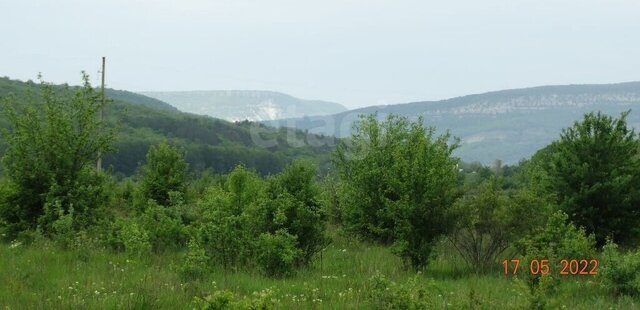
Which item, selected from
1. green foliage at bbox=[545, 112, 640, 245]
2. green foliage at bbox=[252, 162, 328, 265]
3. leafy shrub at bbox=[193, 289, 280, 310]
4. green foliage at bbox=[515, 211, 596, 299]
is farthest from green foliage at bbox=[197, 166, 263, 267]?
green foliage at bbox=[545, 112, 640, 245]

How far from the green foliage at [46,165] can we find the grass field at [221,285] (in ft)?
6.53

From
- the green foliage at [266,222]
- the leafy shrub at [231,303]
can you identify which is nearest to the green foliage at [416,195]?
the green foliage at [266,222]

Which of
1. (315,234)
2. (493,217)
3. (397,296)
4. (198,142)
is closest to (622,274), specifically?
(493,217)

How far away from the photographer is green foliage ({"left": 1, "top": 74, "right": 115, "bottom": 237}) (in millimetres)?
14281

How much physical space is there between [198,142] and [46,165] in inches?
5804

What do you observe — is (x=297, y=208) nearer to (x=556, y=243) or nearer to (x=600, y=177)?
(x=556, y=243)

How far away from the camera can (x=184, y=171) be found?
932 inches

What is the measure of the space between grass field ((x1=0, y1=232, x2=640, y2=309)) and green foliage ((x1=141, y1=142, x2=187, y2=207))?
32.9 ft

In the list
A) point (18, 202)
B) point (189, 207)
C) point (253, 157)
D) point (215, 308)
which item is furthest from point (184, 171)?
point (253, 157)

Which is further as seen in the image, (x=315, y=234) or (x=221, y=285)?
(x=315, y=234)

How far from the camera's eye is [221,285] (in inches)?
364

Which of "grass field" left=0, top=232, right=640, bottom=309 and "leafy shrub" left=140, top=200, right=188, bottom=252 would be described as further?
"leafy shrub" left=140, top=200, right=188, bottom=252

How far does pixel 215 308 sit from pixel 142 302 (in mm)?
2197
